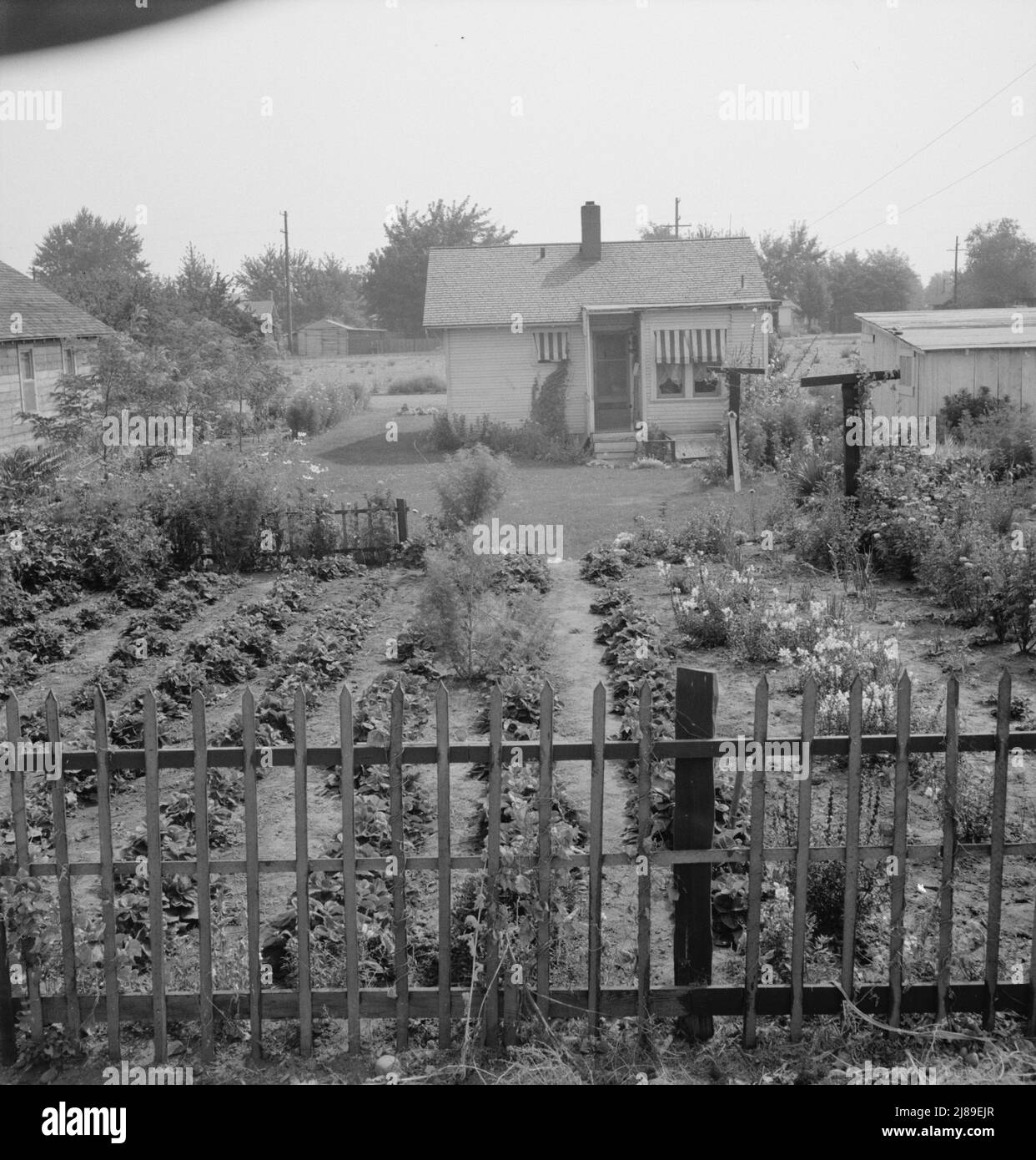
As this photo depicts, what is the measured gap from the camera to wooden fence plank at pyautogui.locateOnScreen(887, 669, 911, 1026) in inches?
150

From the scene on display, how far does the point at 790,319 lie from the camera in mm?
61000

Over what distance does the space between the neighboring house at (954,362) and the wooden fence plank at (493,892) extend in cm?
1933

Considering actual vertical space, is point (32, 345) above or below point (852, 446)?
above

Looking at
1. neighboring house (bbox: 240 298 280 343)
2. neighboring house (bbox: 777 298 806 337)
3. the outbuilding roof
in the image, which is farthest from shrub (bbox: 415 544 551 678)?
neighboring house (bbox: 777 298 806 337)

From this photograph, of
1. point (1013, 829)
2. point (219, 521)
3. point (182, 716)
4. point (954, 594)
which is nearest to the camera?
point (1013, 829)

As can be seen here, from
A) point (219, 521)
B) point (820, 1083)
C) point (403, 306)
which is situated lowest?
point (820, 1083)

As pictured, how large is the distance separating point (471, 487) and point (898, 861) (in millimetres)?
11281

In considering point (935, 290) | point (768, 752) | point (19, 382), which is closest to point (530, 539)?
point (768, 752)

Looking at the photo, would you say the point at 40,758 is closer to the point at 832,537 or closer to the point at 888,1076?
the point at 888,1076

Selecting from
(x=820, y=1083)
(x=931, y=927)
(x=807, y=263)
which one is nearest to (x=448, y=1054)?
(x=820, y=1083)

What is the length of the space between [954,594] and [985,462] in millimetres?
6413

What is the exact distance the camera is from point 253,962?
3.69 metres
